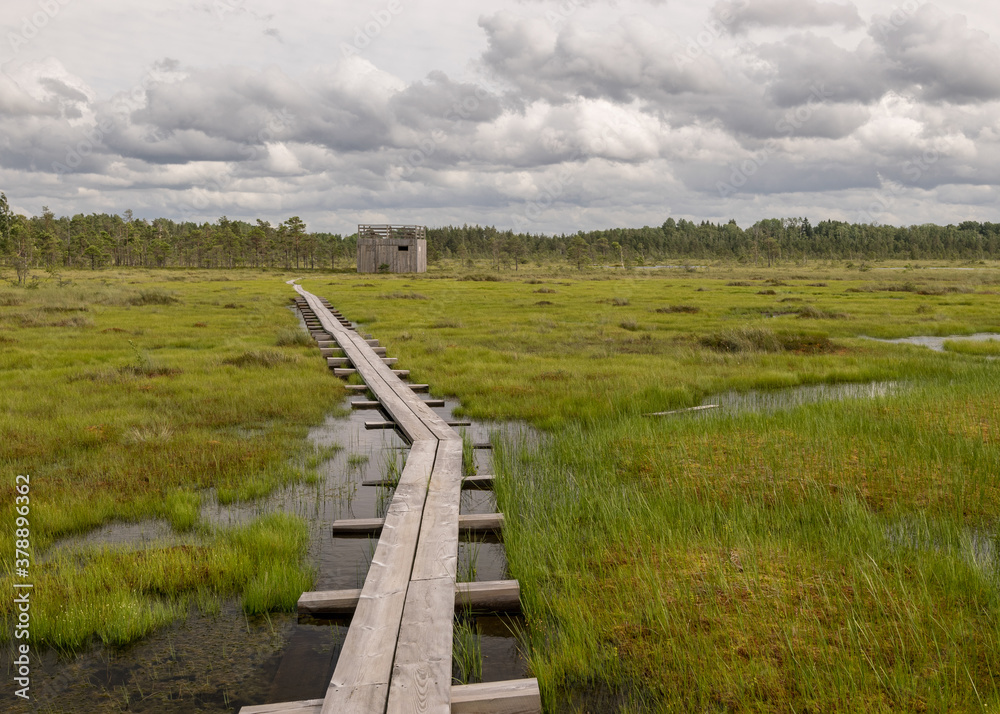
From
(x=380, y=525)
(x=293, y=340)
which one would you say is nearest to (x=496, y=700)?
(x=380, y=525)

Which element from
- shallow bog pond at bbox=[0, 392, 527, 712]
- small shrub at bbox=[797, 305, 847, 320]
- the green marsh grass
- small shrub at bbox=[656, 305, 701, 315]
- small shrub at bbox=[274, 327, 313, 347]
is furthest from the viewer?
small shrub at bbox=[656, 305, 701, 315]

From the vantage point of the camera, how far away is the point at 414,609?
4598 millimetres

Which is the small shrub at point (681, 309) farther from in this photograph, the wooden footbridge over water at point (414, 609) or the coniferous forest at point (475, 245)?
the coniferous forest at point (475, 245)

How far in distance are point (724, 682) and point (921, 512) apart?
345 cm

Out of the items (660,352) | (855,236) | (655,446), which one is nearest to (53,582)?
(655,446)

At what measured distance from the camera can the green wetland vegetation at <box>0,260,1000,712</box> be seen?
168 inches

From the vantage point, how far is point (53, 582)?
5.24m

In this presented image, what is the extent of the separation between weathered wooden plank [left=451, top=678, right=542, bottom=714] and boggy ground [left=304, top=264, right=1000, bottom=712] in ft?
0.87

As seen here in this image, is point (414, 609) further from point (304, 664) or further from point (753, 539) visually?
point (753, 539)

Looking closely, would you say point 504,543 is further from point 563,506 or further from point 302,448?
point 302,448

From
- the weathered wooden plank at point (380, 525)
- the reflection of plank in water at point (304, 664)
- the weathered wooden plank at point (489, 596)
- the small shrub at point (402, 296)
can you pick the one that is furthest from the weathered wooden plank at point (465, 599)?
the small shrub at point (402, 296)

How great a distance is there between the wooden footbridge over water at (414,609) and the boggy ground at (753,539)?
392mm

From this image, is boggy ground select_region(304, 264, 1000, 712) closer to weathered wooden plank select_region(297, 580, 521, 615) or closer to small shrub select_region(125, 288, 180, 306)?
weathered wooden plank select_region(297, 580, 521, 615)

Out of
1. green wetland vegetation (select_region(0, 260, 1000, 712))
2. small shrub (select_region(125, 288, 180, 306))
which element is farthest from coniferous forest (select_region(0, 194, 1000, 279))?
green wetland vegetation (select_region(0, 260, 1000, 712))
